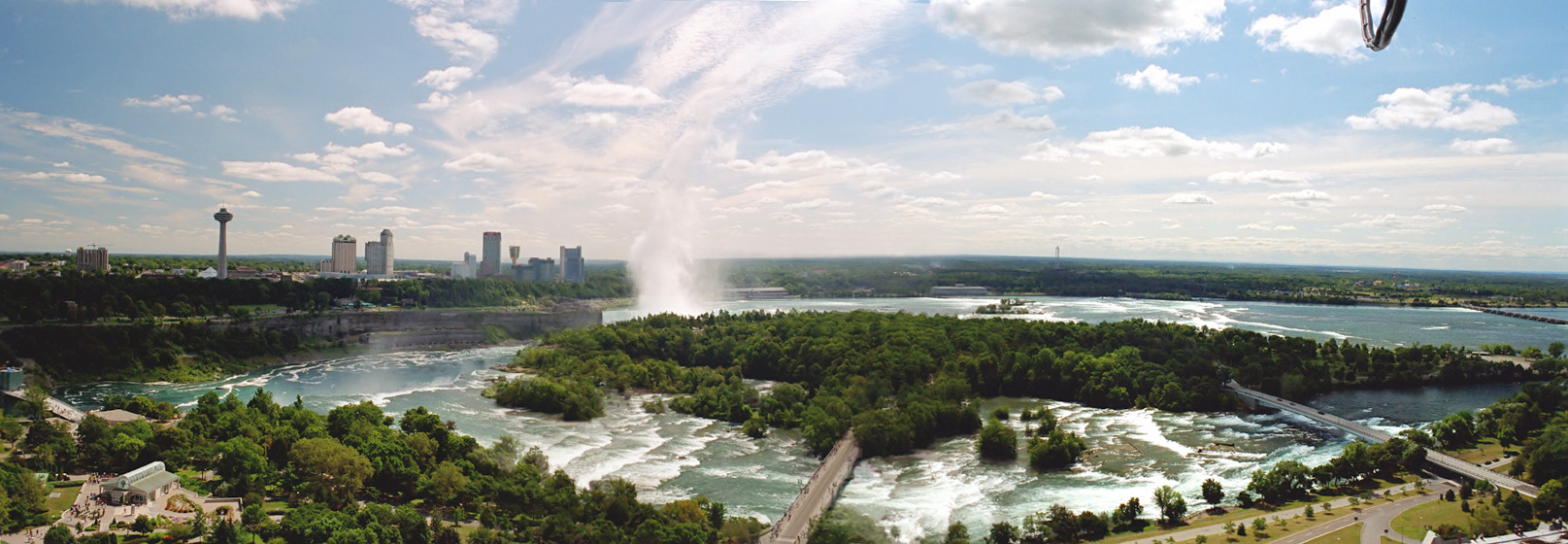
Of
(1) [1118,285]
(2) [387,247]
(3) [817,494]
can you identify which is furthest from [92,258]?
(1) [1118,285]

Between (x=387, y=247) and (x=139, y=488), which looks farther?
(x=387, y=247)

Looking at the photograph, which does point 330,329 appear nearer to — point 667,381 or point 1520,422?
point 667,381

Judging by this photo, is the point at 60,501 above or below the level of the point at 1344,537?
above

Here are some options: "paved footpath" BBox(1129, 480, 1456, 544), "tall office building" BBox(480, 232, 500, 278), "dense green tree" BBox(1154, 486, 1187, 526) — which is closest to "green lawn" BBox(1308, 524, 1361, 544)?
"paved footpath" BBox(1129, 480, 1456, 544)

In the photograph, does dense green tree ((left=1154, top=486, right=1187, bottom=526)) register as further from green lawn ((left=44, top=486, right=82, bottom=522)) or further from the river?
green lawn ((left=44, top=486, right=82, bottom=522))

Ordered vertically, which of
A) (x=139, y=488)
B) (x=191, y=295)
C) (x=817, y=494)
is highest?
(x=191, y=295)

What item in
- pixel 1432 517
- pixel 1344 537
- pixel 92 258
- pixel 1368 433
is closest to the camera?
pixel 1344 537

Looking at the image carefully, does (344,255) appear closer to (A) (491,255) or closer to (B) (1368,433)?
(A) (491,255)

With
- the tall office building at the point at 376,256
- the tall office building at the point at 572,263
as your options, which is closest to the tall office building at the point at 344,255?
the tall office building at the point at 376,256

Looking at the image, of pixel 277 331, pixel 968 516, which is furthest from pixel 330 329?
pixel 968 516
